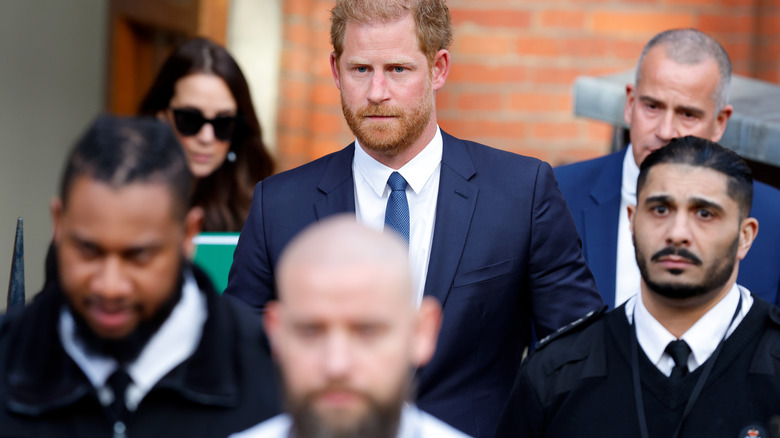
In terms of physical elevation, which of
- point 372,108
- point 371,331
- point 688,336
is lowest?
point 688,336

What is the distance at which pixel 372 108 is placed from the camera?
12.3ft

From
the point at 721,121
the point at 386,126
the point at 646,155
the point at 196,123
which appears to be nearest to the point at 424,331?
the point at 386,126

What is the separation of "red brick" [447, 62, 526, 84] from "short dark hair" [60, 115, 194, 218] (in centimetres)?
433

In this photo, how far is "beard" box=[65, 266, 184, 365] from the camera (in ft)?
8.51

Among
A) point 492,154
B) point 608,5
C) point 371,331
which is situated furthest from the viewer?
point 608,5

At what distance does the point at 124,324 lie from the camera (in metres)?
2.56

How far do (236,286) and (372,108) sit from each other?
0.65 metres

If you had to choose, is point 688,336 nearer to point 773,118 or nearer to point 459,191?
point 459,191

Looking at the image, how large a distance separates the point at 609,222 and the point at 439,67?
3.30ft

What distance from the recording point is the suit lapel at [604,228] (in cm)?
455

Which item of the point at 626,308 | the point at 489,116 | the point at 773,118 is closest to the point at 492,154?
the point at 626,308

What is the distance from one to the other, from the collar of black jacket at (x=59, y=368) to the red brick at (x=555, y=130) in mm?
4425

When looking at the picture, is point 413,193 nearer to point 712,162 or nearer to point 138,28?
point 712,162

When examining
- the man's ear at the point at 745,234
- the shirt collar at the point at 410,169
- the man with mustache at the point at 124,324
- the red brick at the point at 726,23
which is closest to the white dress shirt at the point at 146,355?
the man with mustache at the point at 124,324
